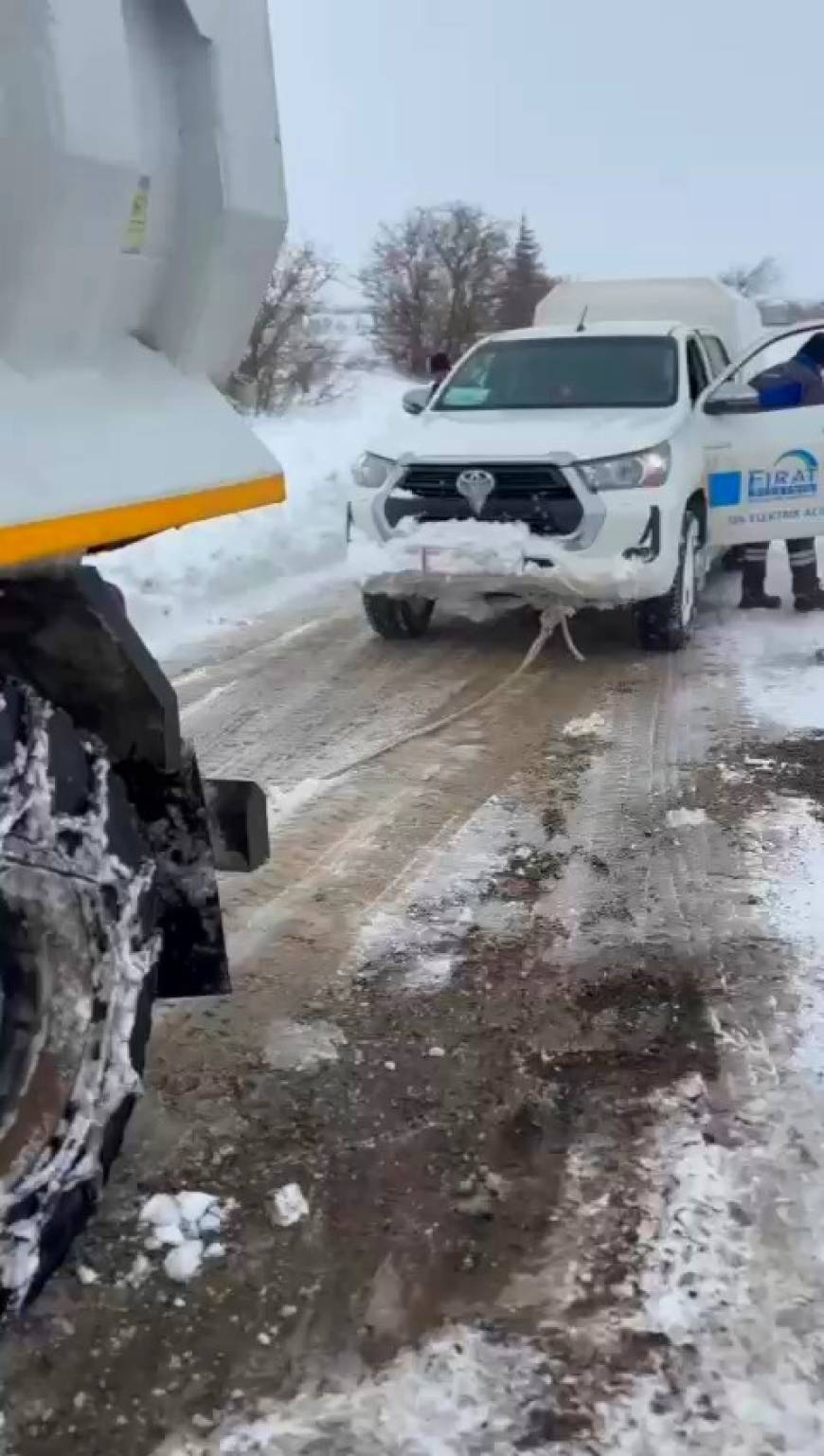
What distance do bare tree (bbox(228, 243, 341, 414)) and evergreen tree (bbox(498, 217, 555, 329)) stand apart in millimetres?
14044

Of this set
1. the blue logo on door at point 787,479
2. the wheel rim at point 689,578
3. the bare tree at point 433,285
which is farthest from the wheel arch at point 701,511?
the bare tree at point 433,285

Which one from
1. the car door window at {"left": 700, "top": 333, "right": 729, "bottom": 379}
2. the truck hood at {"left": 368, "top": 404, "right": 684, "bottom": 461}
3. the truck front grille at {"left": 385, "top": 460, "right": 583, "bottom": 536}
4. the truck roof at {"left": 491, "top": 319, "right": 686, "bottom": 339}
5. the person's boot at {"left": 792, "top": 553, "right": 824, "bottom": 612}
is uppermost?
the truck roof at {"left": 491, "top": 319, "right": 686, "bottom": 339}

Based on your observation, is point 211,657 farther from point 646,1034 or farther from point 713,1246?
point 713,1246

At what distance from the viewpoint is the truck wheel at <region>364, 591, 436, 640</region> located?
313 inches

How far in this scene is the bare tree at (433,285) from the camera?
39625mm

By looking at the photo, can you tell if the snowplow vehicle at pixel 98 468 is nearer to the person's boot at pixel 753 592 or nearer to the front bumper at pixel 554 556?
the front bumper at pixel 554 556

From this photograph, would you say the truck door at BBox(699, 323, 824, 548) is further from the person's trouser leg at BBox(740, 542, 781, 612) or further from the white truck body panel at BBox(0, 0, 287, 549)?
the white truck body panel at BBox(0, 0, 287, 549)

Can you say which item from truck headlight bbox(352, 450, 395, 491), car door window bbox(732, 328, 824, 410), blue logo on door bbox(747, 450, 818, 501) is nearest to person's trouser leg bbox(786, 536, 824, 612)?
blue logo on door bbox(747, 450, 818, 501)

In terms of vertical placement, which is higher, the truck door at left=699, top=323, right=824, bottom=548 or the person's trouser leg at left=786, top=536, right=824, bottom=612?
the truck door at left=699, top=323, right=824, bottom=548

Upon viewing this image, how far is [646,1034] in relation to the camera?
3570 millimetres

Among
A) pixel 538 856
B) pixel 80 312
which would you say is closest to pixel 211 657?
pixel 538 856

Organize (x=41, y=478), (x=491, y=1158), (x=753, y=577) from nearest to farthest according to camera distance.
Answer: (x=41, y=478) < (x=491, y=1158) < (x=753, y=577)

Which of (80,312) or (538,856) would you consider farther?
(538,856)

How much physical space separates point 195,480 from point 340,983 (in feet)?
5.96
